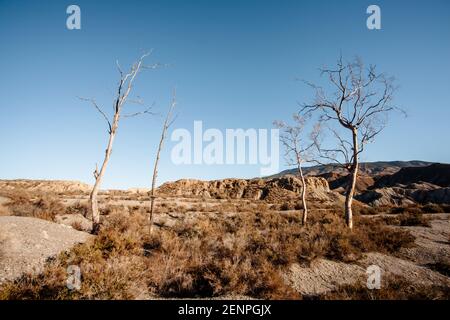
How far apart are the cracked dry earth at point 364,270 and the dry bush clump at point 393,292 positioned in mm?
486

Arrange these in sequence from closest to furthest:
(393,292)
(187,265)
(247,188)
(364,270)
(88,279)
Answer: (88,279)
(393,292)
(187,265)
(364,270)
(247,188)

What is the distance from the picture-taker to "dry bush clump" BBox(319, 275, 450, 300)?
5.98 meters

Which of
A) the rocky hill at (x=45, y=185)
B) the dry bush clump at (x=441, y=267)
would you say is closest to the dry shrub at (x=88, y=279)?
the dry bush clump at (x=441, y=267)

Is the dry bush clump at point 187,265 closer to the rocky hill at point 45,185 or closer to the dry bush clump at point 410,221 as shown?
the dry bush clump at point 410,221

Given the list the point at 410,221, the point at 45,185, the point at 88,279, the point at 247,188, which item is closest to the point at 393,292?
the point at 88,279

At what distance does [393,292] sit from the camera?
20.1 feet

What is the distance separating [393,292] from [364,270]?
199cm

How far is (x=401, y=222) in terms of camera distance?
1723cm

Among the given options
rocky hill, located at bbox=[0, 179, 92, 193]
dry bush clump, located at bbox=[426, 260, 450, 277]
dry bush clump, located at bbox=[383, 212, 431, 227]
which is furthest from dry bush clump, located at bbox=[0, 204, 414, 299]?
rocky hill, located at bbox=[0, 179, 92, 193]

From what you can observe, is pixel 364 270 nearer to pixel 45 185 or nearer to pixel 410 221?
pixel 410 221
